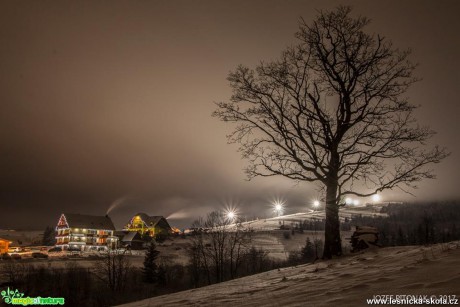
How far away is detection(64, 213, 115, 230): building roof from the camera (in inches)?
3447

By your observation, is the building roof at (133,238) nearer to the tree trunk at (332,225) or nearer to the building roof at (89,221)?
the building roof at (89,221)

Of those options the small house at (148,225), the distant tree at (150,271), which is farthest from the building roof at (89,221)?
the distant tree at (150,271)

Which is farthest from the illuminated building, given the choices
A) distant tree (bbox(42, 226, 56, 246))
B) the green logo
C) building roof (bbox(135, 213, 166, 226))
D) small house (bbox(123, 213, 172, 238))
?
the green logo

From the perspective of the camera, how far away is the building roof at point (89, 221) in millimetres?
87562

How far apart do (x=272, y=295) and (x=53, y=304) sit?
1615 inches

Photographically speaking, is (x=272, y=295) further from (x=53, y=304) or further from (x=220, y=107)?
(x=53, y=304)

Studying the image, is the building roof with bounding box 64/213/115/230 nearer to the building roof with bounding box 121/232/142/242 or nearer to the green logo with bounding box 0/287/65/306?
the building roof with bounding box 121/232/142/242

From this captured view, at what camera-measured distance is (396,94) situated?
52.8 ft

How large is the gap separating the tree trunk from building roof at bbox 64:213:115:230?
85.9 meters

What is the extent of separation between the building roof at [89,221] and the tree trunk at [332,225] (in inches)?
3380

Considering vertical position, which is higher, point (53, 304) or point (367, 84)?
point (367, 84)

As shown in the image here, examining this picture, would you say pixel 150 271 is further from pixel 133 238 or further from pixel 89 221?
pixel 89 221

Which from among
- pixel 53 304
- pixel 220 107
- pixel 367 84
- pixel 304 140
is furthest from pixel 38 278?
pixel 367 84

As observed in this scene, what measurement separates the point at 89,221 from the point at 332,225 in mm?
89643
